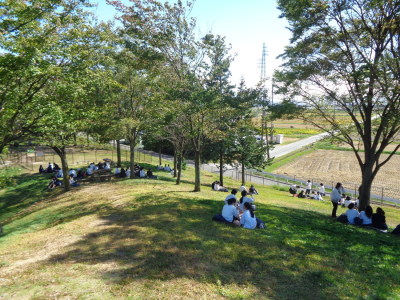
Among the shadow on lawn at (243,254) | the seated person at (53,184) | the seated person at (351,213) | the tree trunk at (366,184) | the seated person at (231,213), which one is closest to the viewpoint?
the shadow on lawn at (243,254)

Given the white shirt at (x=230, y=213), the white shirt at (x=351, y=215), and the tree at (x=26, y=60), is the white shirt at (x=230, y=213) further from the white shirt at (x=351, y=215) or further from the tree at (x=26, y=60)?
the tree at (x=26, y=60)

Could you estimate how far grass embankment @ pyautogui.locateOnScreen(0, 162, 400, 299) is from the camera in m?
5.49

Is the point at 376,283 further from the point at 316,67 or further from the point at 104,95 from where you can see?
the point at 104,95

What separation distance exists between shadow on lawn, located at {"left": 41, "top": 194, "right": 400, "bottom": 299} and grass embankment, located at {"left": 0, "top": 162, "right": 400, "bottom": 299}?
3 cm

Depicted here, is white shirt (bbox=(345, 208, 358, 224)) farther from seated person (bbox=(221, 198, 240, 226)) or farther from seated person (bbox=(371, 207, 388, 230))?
seated person (bbox=(221, 198, 240, 226))

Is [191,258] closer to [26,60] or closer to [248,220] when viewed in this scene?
A: [248,220]

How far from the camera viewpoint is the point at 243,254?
7090 millimetres

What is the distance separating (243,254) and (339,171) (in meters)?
36.5

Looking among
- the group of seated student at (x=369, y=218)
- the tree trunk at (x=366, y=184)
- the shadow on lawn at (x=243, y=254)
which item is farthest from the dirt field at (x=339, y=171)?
the shadow on lawn at (x=243, y=254)

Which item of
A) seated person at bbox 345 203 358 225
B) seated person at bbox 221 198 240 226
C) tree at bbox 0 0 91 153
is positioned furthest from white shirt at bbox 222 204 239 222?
tree at bbox 0 0 91 153

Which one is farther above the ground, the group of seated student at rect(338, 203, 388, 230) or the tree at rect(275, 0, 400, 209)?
the tree at rect(275, 0, 400, 209)

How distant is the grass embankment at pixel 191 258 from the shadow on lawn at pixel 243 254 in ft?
0.08

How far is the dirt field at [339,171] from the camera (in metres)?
30.1

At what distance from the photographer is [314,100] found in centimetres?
1456
